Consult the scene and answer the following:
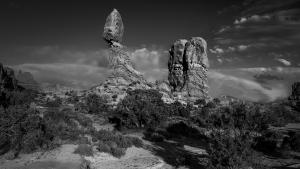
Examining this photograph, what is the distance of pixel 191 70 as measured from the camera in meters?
53.4

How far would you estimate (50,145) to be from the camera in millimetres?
15992

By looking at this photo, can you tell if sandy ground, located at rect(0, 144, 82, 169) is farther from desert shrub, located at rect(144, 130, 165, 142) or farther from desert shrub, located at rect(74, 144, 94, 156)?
desert shrub, located at rect(144, 130, 165, 142)

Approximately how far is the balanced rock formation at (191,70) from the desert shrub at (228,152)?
124ft

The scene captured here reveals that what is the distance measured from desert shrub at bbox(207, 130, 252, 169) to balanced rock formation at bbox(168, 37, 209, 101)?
37840mm

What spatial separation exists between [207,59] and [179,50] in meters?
6.80

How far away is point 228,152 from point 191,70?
4184cm

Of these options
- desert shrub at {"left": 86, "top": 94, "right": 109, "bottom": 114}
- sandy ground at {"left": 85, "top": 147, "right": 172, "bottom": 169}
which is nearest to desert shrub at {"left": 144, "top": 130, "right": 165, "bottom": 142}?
sandy ground at {"left": 85, "top": 147, "right": 172, "bottom": 169}

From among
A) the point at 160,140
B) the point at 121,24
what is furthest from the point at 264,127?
the point at 121,24

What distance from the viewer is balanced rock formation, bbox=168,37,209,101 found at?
5312cm

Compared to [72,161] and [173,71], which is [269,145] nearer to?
[72,161]

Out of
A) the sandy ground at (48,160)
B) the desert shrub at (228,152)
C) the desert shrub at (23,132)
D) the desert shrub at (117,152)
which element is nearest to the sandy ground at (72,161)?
the sandy ground at (48,160)

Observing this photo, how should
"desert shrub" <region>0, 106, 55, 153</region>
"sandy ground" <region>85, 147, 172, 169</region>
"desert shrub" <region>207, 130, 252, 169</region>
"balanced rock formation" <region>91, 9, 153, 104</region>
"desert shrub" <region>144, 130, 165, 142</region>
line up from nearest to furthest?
"desert shrub" <region>207, 130, 252, 169</region> < "sandy ground" <region>85, 147, 172, 169</region> < "desert shrub" <region>0, 106, 55, 153</region> < "desert shrub" <region>144, 130, 165, 142</region> < "balanced rock formation" <region>91, 9, 153, 104</region>

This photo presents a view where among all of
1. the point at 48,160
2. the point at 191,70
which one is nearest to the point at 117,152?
the point at 48,160

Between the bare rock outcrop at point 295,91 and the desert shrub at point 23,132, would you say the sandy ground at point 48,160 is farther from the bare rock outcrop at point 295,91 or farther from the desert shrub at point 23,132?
the bare rock outcrop at point 295,91
